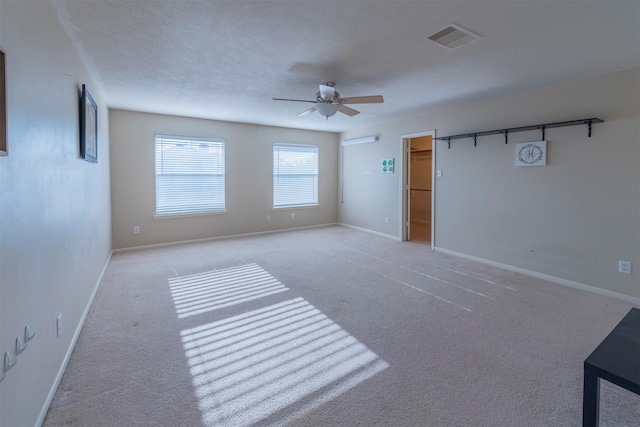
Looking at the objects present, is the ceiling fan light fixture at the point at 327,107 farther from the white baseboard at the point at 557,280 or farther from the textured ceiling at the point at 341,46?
the white baseboard at the point at 557,280

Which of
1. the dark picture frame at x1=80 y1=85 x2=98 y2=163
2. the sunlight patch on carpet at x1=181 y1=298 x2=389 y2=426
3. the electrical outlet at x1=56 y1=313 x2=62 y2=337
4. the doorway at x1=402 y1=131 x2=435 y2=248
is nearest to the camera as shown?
the sunlight patch on carpet at x1=181 y1=298 x2=389 y2=426

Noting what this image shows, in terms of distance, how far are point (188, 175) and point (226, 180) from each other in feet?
2.31

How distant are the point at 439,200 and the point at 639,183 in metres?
2.37

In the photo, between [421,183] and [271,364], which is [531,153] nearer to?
[271,364]

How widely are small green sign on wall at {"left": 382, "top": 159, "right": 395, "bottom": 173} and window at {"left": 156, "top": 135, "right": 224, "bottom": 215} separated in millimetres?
3218

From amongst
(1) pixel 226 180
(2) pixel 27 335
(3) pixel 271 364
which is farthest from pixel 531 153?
(1) pixel 226 180

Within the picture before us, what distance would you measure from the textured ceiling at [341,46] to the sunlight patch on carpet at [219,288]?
2.36 metres

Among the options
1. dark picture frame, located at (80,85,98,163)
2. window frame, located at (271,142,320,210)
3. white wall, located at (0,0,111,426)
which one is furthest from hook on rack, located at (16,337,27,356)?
window frame, located at (271,142,320,210)

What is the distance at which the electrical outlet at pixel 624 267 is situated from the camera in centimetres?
312

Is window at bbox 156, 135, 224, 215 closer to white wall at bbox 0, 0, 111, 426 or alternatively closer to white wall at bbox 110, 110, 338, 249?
white wall at bbox 110, 110, 338, 249

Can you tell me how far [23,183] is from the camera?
1433 mm

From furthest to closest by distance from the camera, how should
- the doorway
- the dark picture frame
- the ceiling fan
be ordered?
the doorway < the ceiling fan < the dark picture frame

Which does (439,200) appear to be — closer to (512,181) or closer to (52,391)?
(512,181)

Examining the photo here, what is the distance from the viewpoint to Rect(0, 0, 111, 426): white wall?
4.19 feet
